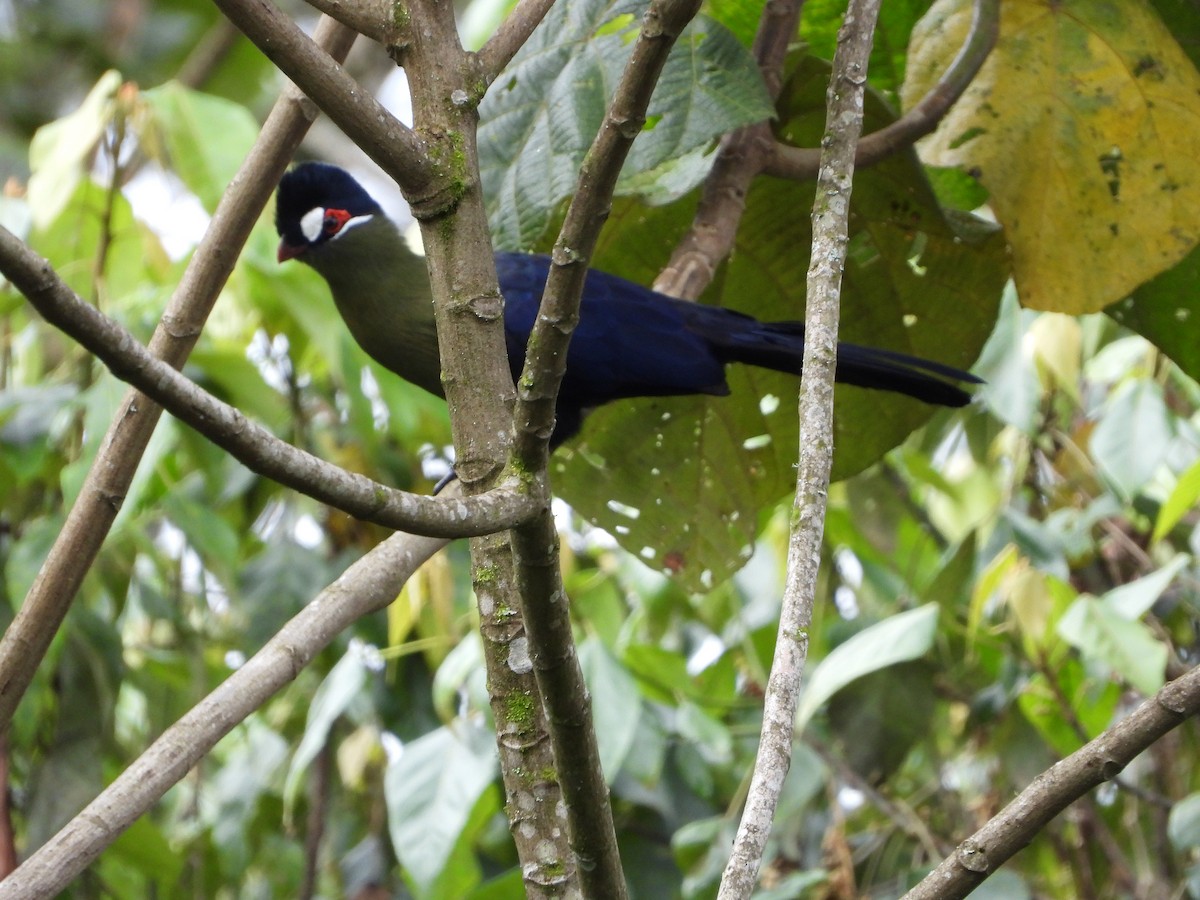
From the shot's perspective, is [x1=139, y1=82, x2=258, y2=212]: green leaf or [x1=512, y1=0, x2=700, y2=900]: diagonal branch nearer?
[x1=512, y1=0, x2=700, y2=900]: diagonal branch

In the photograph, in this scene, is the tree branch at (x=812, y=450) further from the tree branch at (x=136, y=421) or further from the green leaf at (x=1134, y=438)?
the green leaf at (x=1134, y=438)

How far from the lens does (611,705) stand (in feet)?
6.84

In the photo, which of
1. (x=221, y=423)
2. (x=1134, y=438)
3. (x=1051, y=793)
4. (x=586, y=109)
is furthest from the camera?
(x=1134, y=438)

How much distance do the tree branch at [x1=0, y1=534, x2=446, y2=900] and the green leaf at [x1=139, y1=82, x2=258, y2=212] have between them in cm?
116

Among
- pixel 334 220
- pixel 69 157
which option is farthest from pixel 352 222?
pixel 69 157

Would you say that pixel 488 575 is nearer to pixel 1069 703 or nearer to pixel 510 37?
pixel 510 37

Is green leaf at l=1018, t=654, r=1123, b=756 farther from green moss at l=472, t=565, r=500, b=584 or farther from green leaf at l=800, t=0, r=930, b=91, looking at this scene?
green moss at l=472, t=565, r=500, b=584

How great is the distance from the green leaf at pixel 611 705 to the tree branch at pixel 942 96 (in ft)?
3.05

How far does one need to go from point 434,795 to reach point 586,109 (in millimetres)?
1095

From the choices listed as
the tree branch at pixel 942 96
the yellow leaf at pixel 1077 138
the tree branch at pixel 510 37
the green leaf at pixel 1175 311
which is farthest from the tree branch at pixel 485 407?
the green leaf at pixel 1175 311

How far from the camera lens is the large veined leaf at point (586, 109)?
1509 mm

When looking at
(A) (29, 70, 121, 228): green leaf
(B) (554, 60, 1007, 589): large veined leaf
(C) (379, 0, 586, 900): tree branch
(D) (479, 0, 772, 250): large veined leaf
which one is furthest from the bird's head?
(C) (379, 0, 586, 900): tree branch

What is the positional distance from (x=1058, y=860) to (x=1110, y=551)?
2.26 ft

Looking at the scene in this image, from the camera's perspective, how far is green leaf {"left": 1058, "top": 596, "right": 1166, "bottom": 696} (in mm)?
1932
